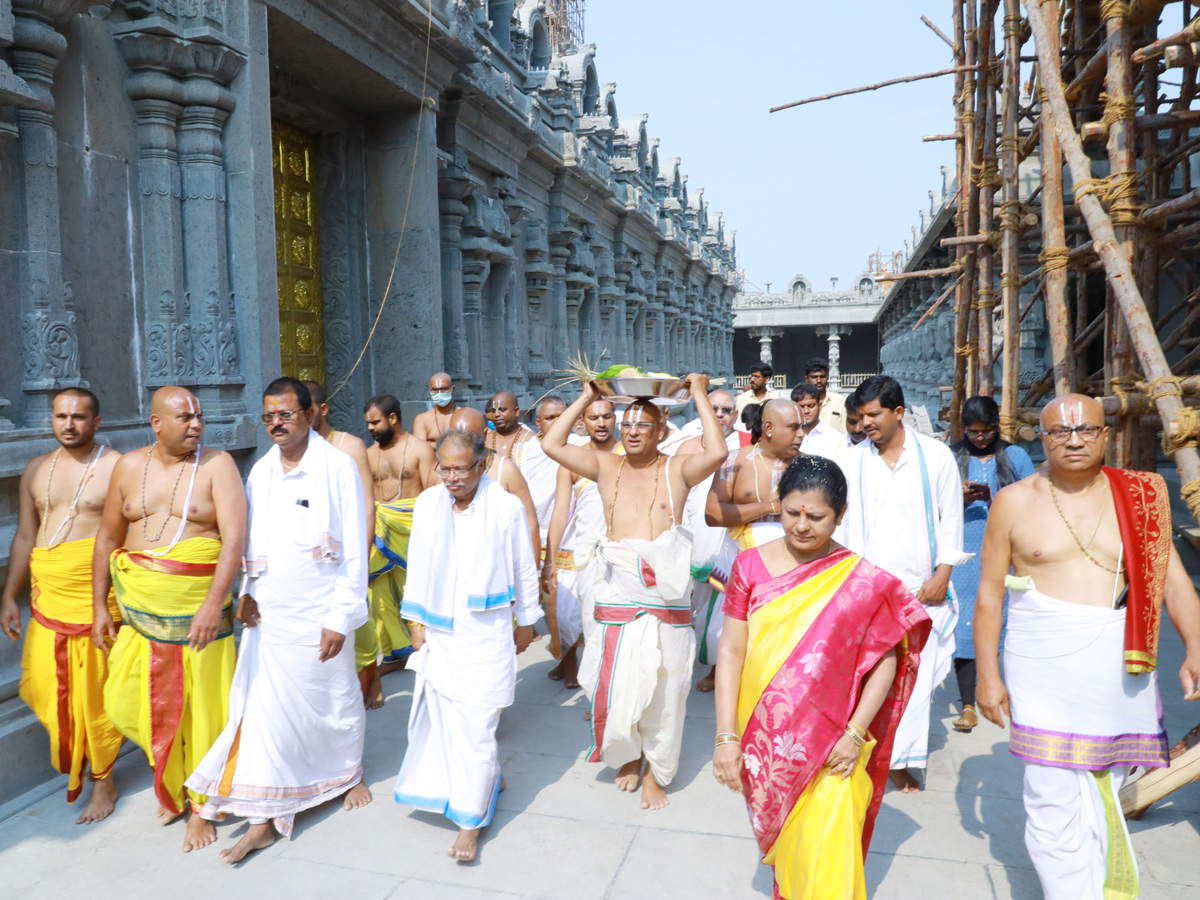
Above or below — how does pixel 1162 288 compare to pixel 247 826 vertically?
above

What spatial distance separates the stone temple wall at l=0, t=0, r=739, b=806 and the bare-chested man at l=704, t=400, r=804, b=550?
3014mm

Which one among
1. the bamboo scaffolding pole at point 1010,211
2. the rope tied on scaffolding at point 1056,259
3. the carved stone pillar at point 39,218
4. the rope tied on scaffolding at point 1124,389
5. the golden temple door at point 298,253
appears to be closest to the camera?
the carved stone pillar at point 39,218

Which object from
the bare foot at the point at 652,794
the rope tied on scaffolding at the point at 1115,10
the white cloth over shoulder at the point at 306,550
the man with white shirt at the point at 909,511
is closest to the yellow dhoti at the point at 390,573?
the white cloth over shoulder at the point at 306,550

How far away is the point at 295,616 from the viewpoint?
375 centimetres

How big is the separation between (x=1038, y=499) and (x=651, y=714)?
6.10 ft

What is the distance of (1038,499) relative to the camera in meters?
2.96

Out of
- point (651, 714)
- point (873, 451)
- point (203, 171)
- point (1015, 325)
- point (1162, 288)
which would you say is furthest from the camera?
point (1162, 288)

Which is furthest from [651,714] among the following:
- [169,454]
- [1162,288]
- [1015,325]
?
[1162,288]

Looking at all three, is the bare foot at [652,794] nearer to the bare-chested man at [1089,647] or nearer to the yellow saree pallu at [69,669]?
the bare-chested man at [1089,647]

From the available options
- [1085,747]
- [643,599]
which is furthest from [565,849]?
[1085,747]

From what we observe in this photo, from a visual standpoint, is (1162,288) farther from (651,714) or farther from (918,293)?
(918,293)

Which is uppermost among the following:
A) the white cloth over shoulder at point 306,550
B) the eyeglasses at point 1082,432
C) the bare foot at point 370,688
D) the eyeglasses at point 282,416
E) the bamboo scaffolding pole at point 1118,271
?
the bamboo scaffolding pole at point 1118,271

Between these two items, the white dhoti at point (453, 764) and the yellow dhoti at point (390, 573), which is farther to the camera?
the yellow dhoti at point (390, 573)

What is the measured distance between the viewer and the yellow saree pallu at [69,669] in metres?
3.88
